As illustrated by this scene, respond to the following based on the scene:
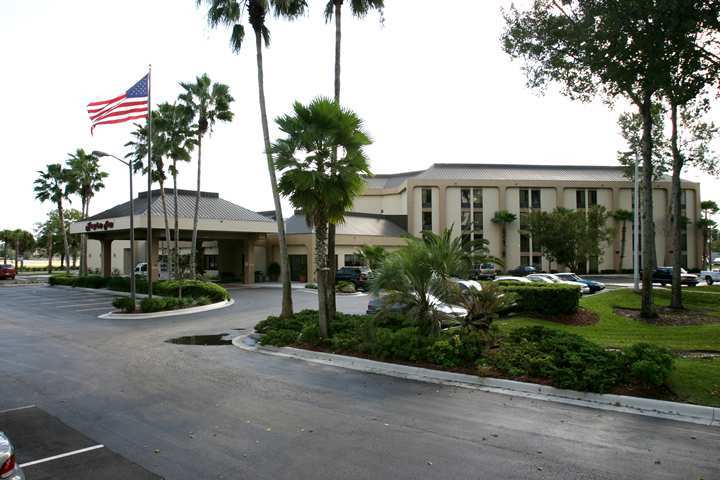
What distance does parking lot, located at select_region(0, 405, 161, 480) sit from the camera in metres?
5.46

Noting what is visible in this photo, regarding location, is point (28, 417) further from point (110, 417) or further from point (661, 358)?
point (661, 358)

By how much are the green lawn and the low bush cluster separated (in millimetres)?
452

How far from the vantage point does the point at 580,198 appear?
200 feet

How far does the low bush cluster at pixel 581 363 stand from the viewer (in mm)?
8328

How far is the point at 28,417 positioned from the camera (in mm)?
7504

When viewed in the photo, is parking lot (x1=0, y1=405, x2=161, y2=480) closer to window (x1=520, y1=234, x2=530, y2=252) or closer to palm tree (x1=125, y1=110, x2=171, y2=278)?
palm tree (x1=125, y1=110, x2=171, y2=278)

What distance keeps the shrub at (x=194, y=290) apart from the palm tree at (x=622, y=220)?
4839cm

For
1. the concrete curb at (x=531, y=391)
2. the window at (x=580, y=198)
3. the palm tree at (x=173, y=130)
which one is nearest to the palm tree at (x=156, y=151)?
the palm tree at (x=173, y=130)

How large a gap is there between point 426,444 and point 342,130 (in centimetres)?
886

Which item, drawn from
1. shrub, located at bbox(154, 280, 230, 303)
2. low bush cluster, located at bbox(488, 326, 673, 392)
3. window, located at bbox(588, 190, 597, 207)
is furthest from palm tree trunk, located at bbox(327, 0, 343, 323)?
window, located at bbox(588, 190, 597, 207)

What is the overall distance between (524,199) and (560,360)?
5438cm

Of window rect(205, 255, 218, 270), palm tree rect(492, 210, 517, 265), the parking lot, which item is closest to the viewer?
the parking lot

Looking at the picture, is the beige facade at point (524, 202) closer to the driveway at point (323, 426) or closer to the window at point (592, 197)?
the window at point (592, 197)

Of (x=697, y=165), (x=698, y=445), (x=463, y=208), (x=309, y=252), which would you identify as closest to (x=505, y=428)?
(x=698, y=445)
